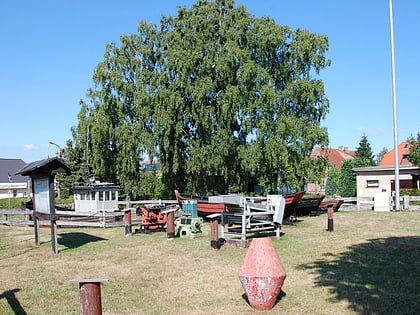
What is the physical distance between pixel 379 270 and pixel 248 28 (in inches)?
869

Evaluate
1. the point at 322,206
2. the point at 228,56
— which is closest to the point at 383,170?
the point at 322,206

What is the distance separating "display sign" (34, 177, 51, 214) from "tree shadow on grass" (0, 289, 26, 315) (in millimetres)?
5081

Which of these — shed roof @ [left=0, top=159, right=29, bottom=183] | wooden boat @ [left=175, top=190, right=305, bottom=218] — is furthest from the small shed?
shed roof @ [left=0, top=159, right=29, bottom=183]

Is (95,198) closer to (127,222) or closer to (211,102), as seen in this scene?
(127,222)

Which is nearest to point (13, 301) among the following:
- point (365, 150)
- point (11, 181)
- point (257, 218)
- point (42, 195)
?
point (42, 195)

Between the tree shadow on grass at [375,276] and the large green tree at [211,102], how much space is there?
15165mm

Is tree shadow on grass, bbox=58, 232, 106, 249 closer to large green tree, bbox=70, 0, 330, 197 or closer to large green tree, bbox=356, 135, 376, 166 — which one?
large green tree, bbox=70, 0, 330, 197

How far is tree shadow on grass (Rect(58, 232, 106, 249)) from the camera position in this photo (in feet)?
48.1

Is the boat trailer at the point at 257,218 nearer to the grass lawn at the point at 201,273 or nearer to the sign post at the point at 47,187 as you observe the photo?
the grass lawn at the point at 201,273

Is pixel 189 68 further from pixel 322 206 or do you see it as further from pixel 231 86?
pixel 322 206

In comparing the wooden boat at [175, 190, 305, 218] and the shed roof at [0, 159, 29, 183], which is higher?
the shed roof at [0, 159, 29, 183]

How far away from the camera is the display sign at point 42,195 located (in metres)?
13.6

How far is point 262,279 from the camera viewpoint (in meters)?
6.95

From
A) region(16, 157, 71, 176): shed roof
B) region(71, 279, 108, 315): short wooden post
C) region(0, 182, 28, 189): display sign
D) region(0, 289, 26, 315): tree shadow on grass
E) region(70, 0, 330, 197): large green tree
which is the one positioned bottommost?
region(0, 182, 28, 189): display sign
